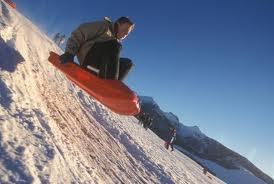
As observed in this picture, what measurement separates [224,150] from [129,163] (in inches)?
3402

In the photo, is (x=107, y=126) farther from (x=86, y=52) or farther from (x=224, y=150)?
(x=224, y=150)

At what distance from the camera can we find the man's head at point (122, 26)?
6332 mm

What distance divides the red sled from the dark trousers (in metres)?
0.13

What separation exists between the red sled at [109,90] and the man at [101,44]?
139 mm

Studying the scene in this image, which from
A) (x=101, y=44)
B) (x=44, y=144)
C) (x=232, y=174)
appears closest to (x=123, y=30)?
(x=101, y=44)

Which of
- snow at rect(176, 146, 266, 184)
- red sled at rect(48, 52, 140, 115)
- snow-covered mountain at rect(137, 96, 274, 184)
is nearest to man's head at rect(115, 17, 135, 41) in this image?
red sled at rect(48, 52, 140, 115)

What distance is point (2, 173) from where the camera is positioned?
10.5 feet

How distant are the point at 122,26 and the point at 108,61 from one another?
676mm

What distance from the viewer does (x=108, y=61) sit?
6.21m

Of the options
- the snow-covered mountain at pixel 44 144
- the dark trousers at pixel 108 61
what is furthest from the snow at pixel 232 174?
the dark trousers at pixel 108 61

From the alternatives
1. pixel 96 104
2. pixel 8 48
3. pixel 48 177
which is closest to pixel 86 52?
pixel 8 48

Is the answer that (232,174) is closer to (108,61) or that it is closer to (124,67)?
(124,67)

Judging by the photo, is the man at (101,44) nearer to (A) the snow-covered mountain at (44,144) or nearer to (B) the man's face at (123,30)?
(B) the man's face at (123,30)

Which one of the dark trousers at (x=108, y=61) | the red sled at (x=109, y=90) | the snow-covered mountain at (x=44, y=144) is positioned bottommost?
the snow-covered mountain at (x=44, y=144)
